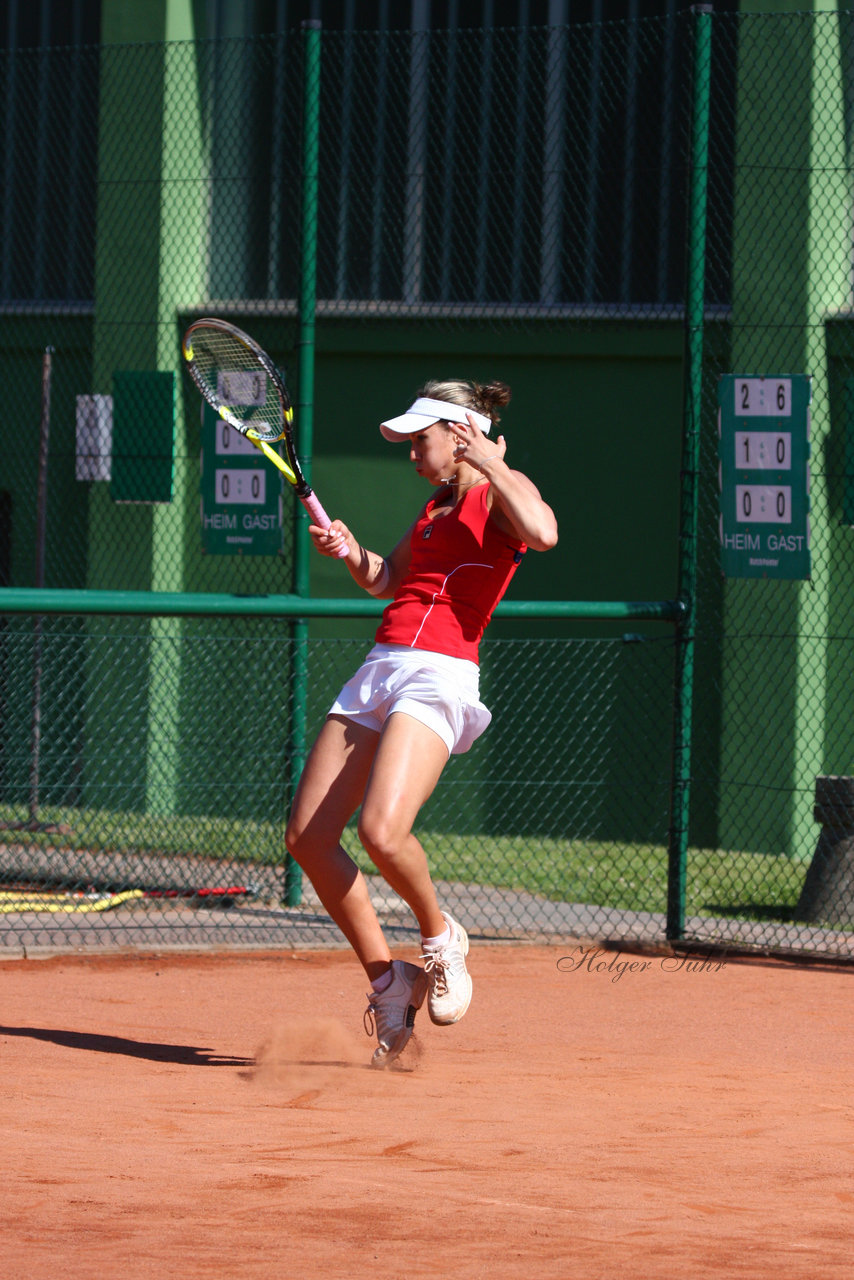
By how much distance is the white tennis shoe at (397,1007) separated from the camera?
5645mm

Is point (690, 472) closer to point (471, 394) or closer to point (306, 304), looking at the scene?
point (306, 304)

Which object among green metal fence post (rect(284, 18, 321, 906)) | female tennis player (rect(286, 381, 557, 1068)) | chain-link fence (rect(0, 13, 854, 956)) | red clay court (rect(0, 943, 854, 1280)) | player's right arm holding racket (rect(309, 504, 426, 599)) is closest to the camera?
red clay court (rect(0, 943, 854, 1280))

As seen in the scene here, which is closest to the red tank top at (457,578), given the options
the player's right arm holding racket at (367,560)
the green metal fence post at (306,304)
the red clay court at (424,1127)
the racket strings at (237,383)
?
the player's right arm holding racket at (367,560)

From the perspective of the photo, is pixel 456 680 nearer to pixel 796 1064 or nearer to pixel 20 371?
pixel 796 1064

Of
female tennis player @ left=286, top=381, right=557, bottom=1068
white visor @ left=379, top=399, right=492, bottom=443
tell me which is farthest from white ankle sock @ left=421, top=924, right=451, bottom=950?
white visor @ left=379, top=399, right=492, bottom=443

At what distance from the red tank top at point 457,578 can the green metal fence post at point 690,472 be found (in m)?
2.67

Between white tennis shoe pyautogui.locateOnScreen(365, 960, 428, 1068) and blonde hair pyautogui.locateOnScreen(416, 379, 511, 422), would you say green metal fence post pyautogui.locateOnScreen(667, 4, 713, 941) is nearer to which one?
blonde hair pyautogui.locateOnScreen(416, 379, 511, 422)

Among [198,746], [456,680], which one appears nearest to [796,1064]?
[456,680]

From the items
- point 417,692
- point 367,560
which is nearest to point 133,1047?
point 417,692

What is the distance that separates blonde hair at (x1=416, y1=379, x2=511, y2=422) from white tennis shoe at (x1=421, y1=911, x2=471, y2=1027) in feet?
5.54

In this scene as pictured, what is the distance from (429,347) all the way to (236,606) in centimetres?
452

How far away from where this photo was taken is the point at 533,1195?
4340 mm

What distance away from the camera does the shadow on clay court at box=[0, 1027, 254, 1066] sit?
590 cm

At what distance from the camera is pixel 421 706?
5.58 m
